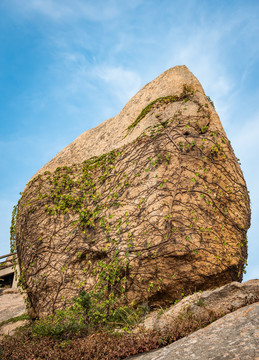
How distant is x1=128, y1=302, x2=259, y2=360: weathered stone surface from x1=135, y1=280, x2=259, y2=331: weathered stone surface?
1.49ft

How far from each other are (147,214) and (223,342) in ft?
9.83

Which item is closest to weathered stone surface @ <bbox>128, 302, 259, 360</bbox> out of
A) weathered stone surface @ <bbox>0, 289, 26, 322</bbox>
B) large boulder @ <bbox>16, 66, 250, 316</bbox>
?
large boulder @ <bbox>16, 66, 250, 316</bbox>

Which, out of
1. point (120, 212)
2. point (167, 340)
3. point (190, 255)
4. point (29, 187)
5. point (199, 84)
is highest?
point (199, 84)

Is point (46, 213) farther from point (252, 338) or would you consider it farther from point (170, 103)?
point (252, 338)

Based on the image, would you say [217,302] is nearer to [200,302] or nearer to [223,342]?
[200,302]

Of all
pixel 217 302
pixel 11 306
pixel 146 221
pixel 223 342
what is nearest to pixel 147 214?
pixel 146 221

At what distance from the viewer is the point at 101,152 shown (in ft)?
26.9

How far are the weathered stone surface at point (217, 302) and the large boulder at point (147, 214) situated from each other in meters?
0.91

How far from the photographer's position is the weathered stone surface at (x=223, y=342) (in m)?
3.10

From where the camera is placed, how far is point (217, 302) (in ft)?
15.4

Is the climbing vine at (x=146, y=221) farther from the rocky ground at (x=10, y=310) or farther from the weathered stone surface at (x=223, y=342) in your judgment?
the weathered stone surface at (x=223, y=342)

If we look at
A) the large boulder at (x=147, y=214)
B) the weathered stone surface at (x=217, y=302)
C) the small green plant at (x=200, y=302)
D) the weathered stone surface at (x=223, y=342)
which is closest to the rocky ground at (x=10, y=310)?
the large boulder at (x=147, y=214)

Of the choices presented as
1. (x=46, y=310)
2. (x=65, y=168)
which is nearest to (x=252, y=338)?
(x=46, y=310)

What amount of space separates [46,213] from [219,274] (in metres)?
4.07
